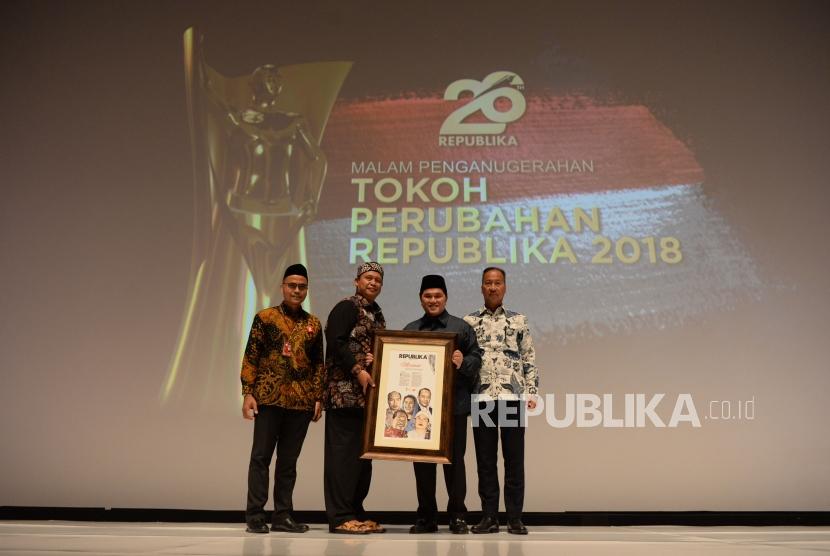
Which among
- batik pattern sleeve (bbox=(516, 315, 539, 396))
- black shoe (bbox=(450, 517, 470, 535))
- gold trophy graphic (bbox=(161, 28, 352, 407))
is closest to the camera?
black shoe (bbox=(450, 517, 470, 535))

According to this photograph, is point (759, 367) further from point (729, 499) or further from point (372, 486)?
point (372, 486)

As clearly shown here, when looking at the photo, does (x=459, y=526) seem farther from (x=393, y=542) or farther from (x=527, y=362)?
(x=527, y=362)

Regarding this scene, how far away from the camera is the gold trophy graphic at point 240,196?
14.4 ft

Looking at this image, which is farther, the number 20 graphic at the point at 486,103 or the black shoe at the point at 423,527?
the number 20 graphic at the point at 486,103

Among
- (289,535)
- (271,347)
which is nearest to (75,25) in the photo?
(271,347)

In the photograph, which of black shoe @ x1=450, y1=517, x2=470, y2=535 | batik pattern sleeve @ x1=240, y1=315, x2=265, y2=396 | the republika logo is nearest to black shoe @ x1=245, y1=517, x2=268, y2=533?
batik pattern sleeve @ x1=240, y1=315, x2=265, y2=396

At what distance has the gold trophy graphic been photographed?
4.38 m

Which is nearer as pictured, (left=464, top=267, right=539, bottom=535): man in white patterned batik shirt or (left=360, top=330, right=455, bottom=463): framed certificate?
(left=360, top=330, right=455, bottom=463): framed certificate

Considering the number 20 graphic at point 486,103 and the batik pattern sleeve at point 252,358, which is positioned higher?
the number 20 graphic at point 486,103

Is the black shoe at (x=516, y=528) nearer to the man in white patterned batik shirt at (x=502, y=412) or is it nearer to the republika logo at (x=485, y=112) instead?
the man in white patterned batik shirt at (x=502, y=412)

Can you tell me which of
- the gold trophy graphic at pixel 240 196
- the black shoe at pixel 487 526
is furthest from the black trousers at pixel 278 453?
the gold trophy graphic at pixel 240 196

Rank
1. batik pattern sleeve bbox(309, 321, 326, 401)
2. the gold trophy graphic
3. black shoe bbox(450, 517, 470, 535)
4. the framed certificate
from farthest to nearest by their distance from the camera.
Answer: the gold trophy graphic, batik pattern sleeve bbox(309, 321, 326, 401), black shoe bbox(450, 517, 470, 535), the framed certificate

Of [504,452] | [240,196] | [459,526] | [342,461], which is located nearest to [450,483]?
[459,526]

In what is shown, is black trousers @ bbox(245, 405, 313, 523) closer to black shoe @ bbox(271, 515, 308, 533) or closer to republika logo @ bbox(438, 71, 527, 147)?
black shoe @ bbox(271, 515, 308, 533)
